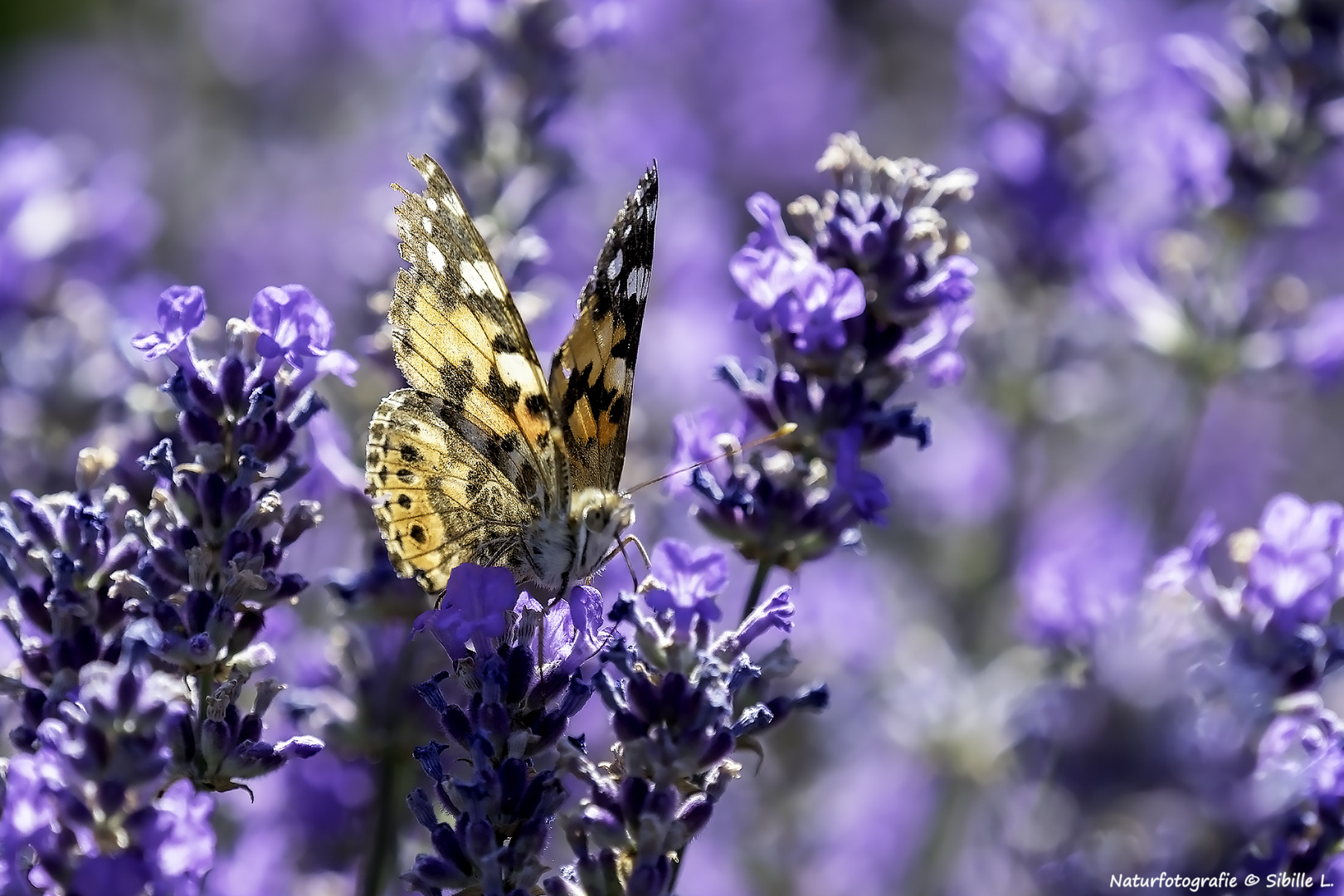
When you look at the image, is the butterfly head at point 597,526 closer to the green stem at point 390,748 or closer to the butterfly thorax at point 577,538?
the butterfly thorax at point 577,538

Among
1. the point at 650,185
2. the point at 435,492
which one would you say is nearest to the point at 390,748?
the point at 435,492

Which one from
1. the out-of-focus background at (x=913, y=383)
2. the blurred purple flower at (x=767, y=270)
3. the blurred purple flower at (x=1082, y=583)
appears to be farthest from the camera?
the out-of-focus background at (x=913, y=383)

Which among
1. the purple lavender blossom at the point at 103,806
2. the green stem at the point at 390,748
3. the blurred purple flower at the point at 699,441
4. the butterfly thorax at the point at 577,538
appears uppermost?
the blurred purple flower at the point at 699,441

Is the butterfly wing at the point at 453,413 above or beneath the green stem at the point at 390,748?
above

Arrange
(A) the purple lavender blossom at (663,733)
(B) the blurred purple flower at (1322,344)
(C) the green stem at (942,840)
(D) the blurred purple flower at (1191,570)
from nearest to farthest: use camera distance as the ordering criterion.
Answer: (A) the purple lavender blossom at (663,733) → (D) the blurred purple flower at (1191,570) → (C) the green stem at (942,840) → (B) the blurred purple flower at (1322,344)

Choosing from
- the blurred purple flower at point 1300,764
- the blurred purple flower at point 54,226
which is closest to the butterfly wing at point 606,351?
the blurred purple flower at point 1300,764

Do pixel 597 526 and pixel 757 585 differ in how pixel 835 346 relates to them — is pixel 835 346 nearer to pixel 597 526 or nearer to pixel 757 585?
pixel 757 585
